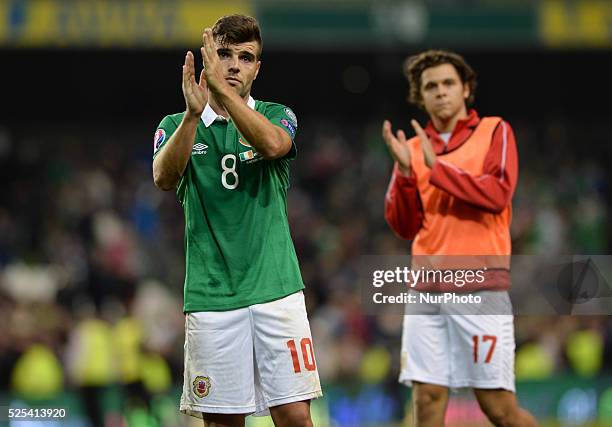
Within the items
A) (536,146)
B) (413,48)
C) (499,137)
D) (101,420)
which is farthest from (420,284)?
(536,146)

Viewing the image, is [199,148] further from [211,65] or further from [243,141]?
[211,65]

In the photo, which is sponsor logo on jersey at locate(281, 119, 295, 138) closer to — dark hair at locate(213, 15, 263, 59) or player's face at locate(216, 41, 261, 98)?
player's face at locate(216, 41, 261, 98)

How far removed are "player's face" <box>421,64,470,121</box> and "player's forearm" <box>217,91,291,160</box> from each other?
1569 millimetres

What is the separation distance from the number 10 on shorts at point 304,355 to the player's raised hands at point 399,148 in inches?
54.4

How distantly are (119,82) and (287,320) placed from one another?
12.3m

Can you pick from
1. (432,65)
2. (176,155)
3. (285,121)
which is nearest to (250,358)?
(176,155)

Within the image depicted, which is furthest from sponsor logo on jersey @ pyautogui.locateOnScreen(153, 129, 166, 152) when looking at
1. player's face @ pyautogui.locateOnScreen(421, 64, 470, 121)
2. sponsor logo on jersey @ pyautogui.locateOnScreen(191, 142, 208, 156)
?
player's face @ pyautogui.locateOnScreen(421, 64, 470, 121)

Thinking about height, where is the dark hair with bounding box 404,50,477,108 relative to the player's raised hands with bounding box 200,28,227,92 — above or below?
above

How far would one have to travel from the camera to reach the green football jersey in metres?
4.33

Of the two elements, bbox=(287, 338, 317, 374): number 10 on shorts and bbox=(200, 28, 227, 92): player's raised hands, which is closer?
bbox=(200, 28, 227, 92): player's raised hands

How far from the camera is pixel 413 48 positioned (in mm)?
13750

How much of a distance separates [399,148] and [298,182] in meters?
9.90

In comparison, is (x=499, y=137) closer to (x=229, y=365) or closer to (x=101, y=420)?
(x=229, y=365)

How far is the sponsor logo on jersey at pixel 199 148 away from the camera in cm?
440
